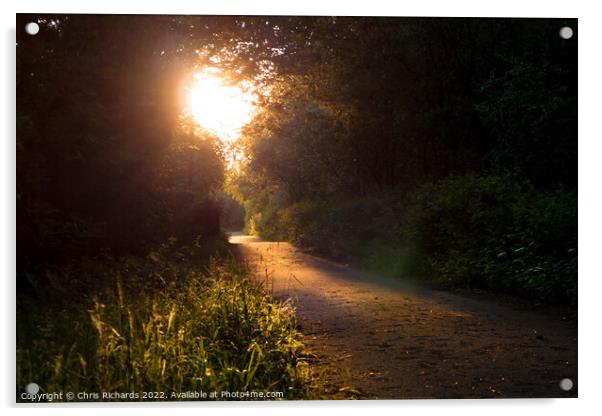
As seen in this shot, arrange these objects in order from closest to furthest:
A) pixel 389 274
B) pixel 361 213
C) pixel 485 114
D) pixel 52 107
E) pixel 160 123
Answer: pixel 52 107 → pixel 160 123 → pixel 485 114 → pixel 389 274 → pixel 361 213

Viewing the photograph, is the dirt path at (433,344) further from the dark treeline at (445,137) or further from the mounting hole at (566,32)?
the mounting hole at (566,32)

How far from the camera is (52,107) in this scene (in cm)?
625

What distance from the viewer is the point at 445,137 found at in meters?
13.3

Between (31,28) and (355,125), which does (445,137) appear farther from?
(31,28)

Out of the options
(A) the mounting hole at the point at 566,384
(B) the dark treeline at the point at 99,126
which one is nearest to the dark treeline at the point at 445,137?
(B) the dark treeline at the point at 99,126

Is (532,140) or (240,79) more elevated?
(240,79)

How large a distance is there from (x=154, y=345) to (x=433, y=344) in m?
3.47

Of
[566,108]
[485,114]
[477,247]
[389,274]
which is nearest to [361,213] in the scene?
[389,274]

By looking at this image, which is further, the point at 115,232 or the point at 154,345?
the point at 115,232

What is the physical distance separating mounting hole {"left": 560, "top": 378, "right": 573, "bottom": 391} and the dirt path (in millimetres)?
49

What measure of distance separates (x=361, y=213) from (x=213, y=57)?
1071 cm

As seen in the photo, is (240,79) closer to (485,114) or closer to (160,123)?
(160,123)

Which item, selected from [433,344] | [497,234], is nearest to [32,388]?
[433,344]

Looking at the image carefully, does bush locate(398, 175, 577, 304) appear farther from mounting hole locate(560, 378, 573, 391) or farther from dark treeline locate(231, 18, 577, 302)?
mounting hole locate(560, 378, 573, 391)
